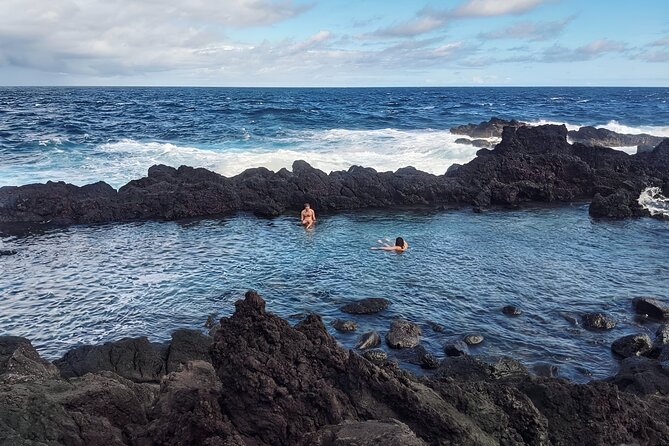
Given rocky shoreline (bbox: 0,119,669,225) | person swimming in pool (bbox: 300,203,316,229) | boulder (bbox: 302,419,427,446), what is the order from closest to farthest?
boulder (bbox: 302,419,427,446), person swimming in pool (bbox: 300,203,316,229), rocky shoreline (bbox: 0,119,669,225)

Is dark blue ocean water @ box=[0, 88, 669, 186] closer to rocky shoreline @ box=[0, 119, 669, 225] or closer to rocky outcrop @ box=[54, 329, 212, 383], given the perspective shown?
rocky shoreline @ box=[0, 119, 669, 225]

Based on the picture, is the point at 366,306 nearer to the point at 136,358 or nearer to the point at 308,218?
the point at 136,358

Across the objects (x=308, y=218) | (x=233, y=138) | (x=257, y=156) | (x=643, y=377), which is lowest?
(x=308, y=218)

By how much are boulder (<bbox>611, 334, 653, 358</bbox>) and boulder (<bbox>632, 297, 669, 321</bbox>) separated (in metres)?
1.98

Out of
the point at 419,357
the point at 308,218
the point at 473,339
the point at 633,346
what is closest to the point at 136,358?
the point at 419,357

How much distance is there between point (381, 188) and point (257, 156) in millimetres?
14106

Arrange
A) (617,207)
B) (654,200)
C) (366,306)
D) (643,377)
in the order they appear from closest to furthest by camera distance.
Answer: (643,377)
(366,306)
(617,207)
(654,200)

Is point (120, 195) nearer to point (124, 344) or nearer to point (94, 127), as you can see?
point (124, 344)

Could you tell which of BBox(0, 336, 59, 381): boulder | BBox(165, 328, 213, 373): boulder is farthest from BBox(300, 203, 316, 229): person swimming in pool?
BBox(0, 336, 59, 381): boulder

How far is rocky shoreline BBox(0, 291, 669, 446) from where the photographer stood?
5562mm

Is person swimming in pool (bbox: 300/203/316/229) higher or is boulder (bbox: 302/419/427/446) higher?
boulder (bbox: 302/419/427/446)

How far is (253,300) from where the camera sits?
6.91 meters

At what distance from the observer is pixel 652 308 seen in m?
13.8

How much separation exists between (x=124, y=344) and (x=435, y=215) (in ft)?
55.5
